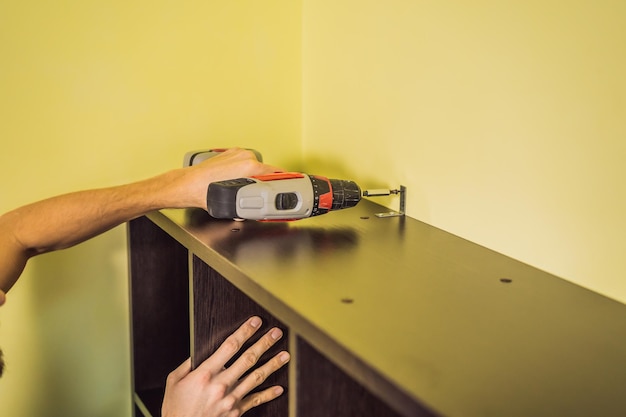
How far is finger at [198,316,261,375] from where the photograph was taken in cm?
100

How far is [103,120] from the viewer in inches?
51.0

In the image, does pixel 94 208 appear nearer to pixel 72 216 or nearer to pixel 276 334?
pixel 72 216

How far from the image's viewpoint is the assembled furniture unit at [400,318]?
571 mm

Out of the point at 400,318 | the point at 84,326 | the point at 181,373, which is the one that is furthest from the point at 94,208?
the point at 400,318

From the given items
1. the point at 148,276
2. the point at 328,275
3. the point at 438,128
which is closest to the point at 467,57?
the point at 438,128

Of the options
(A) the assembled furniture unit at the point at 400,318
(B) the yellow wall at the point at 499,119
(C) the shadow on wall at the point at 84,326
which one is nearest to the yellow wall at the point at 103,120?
(C) the shadow on wall at the point at 84,326

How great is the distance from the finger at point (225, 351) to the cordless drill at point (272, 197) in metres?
0.19

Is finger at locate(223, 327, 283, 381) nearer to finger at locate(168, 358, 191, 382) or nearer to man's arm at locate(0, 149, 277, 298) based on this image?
finger at locate(168, 358, 191, 382)

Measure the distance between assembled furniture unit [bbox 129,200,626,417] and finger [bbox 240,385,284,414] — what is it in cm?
2

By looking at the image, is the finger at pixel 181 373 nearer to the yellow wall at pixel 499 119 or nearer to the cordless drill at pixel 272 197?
the cordless drill at pixel 272 197

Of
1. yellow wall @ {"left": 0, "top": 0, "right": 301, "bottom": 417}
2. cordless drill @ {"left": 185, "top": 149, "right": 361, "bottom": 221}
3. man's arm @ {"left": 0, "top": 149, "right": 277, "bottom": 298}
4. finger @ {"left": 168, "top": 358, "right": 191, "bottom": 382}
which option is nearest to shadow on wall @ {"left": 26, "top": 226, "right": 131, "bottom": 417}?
yellow wall @ {"left": 0, "top": 0, "right": 301, "bottom": 417}

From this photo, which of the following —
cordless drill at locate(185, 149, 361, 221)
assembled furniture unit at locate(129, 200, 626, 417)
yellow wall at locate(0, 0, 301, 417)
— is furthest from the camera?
yellow wall at locate(0, 0, 301, 417)

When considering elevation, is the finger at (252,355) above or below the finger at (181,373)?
above

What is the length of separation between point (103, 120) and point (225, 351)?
542 millimetres
